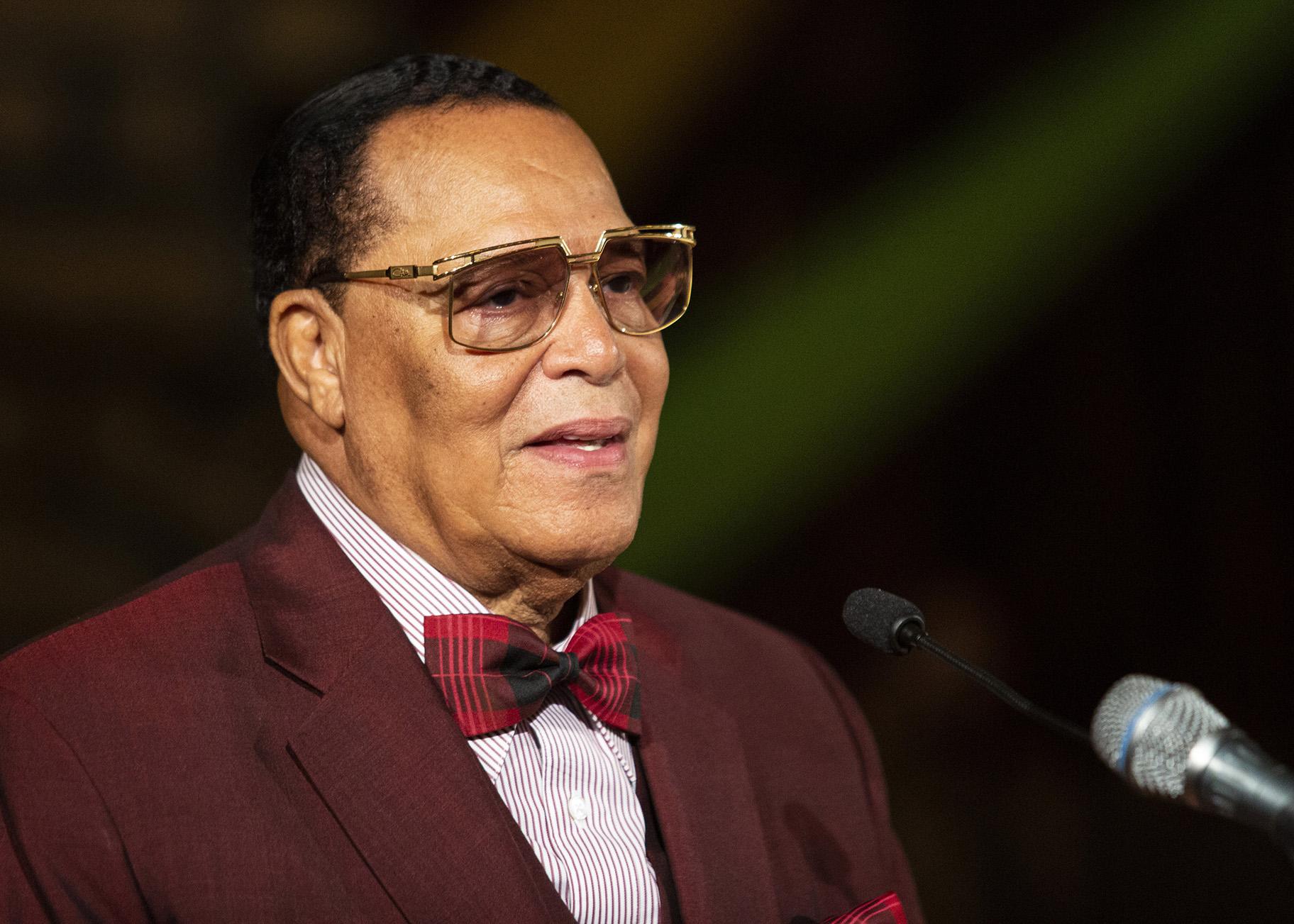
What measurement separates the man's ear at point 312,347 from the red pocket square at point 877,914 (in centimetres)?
81

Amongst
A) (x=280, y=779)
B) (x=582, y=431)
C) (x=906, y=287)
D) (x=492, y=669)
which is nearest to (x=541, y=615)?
(x=492, y=669)

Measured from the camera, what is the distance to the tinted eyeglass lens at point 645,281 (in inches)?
59.7

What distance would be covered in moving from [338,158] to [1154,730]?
106cm

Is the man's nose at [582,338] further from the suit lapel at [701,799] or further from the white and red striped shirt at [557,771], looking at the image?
the suit lapel at [701,799]

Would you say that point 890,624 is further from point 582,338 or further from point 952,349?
point 952,349

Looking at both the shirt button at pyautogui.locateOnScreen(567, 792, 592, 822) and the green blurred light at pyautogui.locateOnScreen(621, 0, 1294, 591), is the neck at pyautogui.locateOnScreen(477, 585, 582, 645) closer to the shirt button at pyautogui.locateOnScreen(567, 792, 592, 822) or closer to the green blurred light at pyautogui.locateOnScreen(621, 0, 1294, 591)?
the shirt button at pyautogui.locateOnScreen(567, 792, 592, 822)

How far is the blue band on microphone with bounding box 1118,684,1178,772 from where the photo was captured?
100cm

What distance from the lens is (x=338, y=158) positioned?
4.87ft

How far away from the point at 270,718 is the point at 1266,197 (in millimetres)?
2589

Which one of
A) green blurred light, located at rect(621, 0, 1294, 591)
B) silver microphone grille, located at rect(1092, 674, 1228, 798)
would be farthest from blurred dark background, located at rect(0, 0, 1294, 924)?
silver microphone grille, located at rect(1092, 674, 1228, 798)

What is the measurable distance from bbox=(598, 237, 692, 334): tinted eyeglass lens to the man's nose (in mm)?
37

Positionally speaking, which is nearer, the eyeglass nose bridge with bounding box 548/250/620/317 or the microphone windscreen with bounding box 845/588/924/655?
the microphone windscreen with bounding box 845/588/924/655

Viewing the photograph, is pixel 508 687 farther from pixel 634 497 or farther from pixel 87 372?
pixel 87 372

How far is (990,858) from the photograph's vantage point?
329 cm
